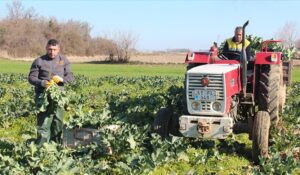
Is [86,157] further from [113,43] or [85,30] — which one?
[85,30]

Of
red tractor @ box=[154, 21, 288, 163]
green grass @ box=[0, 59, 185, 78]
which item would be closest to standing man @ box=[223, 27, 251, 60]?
red tractor @ box=[154, 21, 288, 163]

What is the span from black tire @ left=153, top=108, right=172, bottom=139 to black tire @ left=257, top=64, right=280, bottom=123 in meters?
1.76

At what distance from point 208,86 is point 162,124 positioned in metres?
1.19

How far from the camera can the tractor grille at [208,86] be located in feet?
21.9

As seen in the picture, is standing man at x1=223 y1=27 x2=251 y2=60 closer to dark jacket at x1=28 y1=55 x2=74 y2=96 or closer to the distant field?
dark jacket at x1=28 y1=55 x2=74 y2=96

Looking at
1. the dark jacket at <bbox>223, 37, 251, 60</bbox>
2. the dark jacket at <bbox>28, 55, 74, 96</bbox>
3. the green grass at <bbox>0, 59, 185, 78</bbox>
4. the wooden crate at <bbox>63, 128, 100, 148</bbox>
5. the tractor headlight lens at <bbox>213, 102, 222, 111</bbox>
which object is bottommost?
the green grass at <bbox>0, 59, 185, 78</bbox>

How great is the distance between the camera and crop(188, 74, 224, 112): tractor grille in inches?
262

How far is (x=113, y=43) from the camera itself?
66750mm

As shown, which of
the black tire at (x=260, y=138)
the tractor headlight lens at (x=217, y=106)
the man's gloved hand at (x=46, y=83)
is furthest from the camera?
the man's gloved hand at (x=46, y=83)

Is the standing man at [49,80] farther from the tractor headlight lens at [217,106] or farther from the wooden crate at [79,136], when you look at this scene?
the tractor headlight lens at [217,106]

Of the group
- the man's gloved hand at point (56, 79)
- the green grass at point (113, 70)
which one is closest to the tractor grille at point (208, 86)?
the man's gloved hand at point (56, 79)

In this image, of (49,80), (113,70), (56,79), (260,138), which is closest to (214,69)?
(260,138)

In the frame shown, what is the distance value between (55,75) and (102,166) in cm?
197

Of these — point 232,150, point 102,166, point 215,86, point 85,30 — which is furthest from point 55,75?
point 85,30
